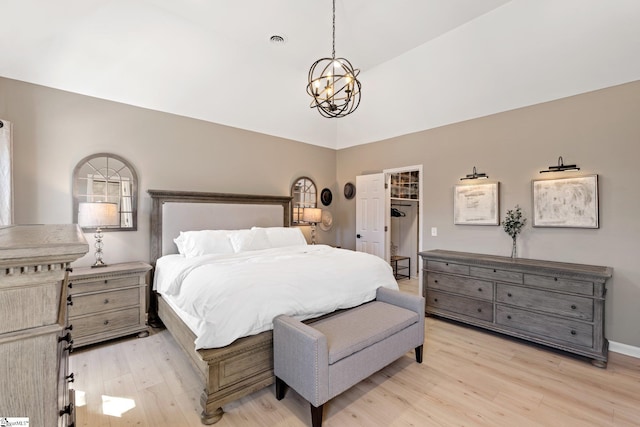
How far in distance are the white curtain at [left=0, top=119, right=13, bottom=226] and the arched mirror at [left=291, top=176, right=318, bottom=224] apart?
3577 mm

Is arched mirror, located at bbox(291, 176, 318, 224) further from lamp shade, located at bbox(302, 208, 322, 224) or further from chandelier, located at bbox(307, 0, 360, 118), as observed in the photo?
chandelier, located at bbox(307, 0, 360, 118)

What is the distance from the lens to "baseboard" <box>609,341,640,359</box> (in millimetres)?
2908

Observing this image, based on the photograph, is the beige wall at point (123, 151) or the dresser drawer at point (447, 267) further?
the dresser drawer at point (447, 267)

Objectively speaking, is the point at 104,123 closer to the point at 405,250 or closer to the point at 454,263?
the point at 454,263

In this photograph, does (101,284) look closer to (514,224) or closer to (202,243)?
(202,243)

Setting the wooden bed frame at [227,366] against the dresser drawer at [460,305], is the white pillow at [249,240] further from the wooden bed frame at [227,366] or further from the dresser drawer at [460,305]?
the dresser drawer at [460,305]

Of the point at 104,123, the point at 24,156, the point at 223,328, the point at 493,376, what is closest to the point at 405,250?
the point at 493,376

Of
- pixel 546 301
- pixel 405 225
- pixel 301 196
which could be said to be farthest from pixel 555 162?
pixel 301 196

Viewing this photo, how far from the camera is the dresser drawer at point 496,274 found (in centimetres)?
324

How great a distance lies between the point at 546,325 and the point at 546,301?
25 cm

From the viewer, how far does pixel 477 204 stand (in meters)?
3.99

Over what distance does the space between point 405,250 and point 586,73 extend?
429 centimetres

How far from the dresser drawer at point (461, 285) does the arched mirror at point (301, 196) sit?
254cm

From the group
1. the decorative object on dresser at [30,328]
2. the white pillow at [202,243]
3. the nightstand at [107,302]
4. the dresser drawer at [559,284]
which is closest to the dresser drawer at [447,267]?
the dresser drawer at [559,284]
